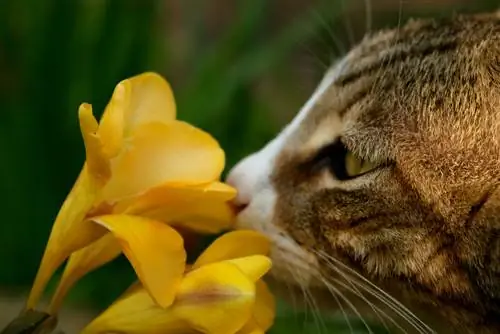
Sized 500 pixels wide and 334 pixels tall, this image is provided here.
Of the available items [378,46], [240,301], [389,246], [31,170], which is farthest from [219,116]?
[240,301]

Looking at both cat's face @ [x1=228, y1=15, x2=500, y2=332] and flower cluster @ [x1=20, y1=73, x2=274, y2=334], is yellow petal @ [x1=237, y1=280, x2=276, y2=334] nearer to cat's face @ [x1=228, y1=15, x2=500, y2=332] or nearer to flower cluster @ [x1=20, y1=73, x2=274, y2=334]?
flower cluster @ [x1=20, y1=73, x2=274, y2=334]

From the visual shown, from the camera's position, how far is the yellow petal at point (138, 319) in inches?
23.5

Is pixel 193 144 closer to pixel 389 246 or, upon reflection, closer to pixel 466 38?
pixel 389 246

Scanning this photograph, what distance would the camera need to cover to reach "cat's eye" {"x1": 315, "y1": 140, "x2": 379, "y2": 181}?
77 centimetres

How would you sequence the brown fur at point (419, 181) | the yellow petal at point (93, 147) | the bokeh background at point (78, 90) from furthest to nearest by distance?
the bokeh background at point (78, 90)
the brown fur at point (419, 181)
the yellow petal at point (93, 147)

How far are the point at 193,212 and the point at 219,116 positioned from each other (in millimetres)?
649

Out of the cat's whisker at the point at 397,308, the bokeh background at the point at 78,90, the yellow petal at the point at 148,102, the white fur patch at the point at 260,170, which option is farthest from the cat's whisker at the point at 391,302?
the bokeh background at the point at 78,90

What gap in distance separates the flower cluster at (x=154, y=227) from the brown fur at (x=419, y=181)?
0.13m

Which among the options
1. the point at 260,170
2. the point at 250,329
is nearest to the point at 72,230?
the point at 250,329

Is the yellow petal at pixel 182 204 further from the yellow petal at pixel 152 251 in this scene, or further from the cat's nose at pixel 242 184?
the cat's nose at pixel 242 184

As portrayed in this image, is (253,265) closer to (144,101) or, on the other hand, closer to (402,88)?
(144,101)

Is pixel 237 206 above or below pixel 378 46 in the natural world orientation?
below

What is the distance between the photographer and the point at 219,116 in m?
1.29

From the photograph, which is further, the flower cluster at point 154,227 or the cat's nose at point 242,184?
the cat's nose at point 242,184
